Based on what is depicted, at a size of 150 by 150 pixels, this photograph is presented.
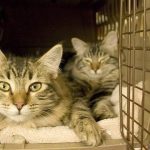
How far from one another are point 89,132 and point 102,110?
282 mm

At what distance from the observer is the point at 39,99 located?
1052mm

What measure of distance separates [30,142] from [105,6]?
95cm

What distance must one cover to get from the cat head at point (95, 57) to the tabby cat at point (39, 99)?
0.47m

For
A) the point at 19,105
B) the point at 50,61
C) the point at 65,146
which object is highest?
the point at 50,61

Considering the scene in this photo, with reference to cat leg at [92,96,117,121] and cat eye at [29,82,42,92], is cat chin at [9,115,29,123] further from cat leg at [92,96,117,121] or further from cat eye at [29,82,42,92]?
cat leg at [92,96,117,121]

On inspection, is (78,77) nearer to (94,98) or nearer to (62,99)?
(94,98)

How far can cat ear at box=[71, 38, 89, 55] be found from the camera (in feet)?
5.51

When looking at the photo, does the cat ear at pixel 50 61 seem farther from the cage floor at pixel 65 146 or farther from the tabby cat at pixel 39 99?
the cage floor at pixel 65 146

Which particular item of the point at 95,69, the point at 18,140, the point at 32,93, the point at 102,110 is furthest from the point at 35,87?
the point at 95,69

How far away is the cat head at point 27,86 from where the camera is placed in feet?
3.28

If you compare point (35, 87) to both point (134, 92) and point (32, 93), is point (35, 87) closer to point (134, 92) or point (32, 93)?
point (32, 93)

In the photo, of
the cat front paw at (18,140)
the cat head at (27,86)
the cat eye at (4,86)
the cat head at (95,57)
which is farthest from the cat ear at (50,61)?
the cat head at (95,57)

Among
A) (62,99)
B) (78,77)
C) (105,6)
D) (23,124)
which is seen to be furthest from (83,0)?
(23,124)

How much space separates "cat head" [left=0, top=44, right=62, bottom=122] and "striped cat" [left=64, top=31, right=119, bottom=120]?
0.31 meters
